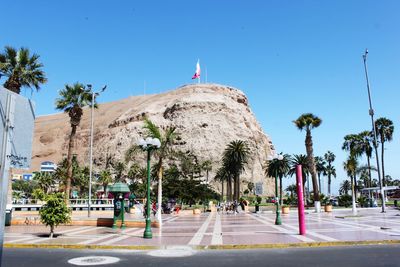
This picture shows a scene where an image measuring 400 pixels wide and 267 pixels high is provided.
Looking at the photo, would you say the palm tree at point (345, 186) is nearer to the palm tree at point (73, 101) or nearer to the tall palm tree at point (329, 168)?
the tall palm tree at point (329, 168)

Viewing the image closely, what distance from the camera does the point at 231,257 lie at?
34.2 ft

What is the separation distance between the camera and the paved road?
9.28 m

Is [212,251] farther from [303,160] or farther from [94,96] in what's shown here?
[303,160]

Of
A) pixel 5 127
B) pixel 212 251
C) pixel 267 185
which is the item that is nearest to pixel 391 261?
pixel 212 251

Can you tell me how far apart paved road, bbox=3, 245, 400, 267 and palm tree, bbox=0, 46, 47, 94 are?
18372 mm

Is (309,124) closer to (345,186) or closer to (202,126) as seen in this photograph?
(202,126)

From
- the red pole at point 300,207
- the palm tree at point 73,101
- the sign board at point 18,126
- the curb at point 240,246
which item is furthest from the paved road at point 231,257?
the palm tree at point 73,101

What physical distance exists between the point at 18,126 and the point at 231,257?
8.44m

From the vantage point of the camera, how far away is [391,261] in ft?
30.5

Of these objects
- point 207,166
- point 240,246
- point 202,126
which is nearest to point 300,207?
point 240,246

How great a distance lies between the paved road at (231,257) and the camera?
9.28m

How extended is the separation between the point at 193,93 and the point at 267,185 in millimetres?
46758

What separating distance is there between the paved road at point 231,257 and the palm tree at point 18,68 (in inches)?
723

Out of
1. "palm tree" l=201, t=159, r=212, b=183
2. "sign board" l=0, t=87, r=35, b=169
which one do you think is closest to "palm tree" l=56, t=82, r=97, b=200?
"sign board" l=0, t=87, r=35, b=169
